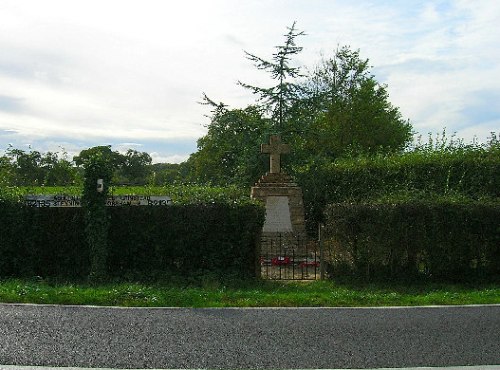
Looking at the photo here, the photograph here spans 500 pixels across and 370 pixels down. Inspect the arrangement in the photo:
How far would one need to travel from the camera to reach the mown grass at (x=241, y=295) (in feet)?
26.9

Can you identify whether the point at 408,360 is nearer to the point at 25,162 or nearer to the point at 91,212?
the point at 91,212

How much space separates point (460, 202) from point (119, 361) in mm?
7667

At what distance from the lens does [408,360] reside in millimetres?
5434

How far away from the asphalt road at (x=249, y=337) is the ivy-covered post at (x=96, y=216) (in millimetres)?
2775

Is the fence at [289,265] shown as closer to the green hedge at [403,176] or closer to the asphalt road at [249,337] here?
the green hedge at [403,176]

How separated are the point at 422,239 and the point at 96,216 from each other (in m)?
6.41

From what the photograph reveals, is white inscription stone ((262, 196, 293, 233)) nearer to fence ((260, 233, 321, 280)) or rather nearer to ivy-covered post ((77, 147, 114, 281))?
fence ((260, 233, 321, 280))

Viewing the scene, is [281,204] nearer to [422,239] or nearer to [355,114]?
[422,239]

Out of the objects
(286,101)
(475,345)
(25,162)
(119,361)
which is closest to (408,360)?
(475,345)

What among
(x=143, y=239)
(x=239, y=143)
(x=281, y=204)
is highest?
(x=239, y=143)

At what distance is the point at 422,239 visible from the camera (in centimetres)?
1047

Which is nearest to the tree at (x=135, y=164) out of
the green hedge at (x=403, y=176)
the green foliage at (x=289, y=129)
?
the green foliage at (x=289, y=129)

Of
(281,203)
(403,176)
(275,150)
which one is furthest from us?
(275,150)

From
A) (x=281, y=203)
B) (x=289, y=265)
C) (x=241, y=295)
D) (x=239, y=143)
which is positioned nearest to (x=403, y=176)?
(x=281, y=203)
